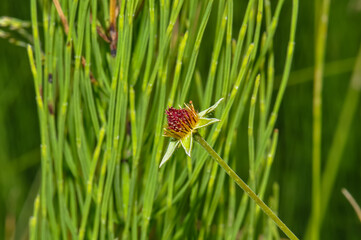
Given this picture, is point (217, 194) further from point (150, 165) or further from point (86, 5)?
point (86, 5)

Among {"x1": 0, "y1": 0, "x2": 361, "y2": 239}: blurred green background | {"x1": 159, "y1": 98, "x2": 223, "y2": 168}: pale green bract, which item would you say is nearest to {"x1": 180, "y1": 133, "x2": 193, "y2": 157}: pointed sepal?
{"x1": 159, "y1": 98, "x2": 223, "y2": 168}: pale green bract

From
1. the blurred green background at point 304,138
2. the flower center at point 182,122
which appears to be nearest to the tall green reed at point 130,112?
the flower center at point 182,122

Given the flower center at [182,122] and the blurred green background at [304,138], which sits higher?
the flower center at [182,122]

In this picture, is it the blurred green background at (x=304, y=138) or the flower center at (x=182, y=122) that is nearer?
the flower center at (x=182, y=122)

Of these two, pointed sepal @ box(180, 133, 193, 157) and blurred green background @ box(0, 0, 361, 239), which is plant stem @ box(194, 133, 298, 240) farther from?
blurred green background @ box(0, 0, 361, 239)

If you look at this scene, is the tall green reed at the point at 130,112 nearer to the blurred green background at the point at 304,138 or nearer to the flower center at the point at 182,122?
the flower center at the point at 182,122

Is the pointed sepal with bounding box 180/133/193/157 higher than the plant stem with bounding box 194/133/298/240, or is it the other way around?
the pointed sepal with bounding box 180/133/193/157

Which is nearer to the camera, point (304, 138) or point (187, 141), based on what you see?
point (187, 141)

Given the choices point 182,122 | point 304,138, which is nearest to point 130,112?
point 182,122

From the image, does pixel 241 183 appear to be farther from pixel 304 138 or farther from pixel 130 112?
pixel 304 138

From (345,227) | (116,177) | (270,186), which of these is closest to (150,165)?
(116,177)

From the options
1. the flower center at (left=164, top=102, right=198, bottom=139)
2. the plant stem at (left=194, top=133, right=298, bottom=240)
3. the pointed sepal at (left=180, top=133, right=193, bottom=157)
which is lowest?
the plant stem at (left=194, top=133, right=298, bottom=240)
